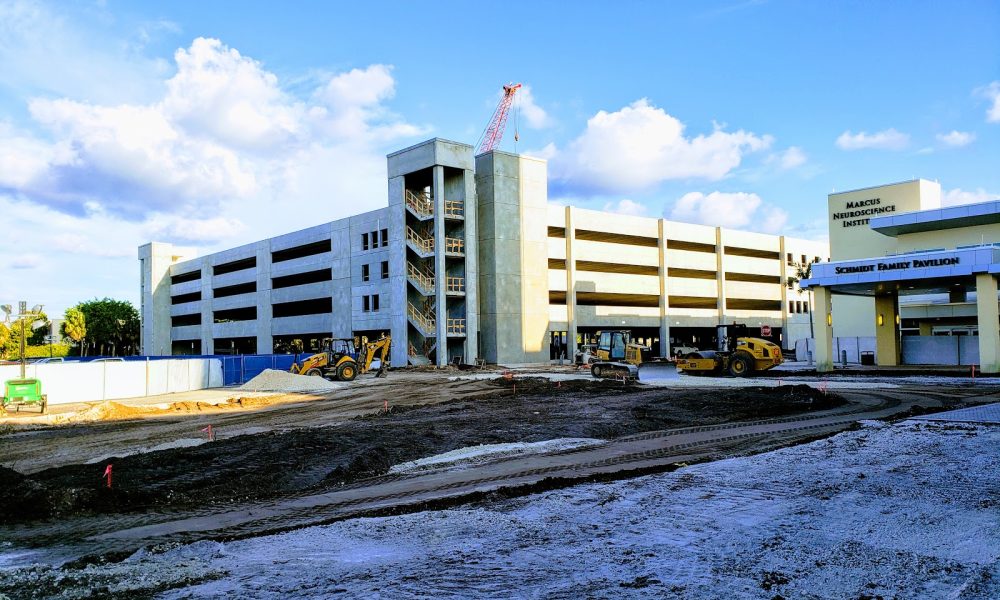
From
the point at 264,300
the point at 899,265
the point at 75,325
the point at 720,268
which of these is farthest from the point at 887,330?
the point at 75,325

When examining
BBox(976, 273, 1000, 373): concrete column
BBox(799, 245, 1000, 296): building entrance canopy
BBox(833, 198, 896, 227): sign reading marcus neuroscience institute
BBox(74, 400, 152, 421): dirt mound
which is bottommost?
BBox(74, 400, 152, 421): dirt mound

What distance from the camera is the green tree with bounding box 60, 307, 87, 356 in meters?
101

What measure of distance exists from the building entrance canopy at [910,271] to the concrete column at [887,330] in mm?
1404

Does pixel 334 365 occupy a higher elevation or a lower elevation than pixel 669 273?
lower

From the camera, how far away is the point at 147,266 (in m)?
97.1

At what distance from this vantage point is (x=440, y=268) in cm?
5616

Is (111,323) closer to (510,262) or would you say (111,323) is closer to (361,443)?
(510,262)

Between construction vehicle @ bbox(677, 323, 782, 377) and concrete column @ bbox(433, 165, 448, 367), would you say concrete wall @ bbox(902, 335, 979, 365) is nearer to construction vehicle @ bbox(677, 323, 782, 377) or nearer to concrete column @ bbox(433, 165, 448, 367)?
construction vehicle @ bbox(677, 323, 782, 377)

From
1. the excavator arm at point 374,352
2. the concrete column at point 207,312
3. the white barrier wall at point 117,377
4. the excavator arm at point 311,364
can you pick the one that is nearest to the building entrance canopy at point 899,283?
the excavator arm at point 374,352

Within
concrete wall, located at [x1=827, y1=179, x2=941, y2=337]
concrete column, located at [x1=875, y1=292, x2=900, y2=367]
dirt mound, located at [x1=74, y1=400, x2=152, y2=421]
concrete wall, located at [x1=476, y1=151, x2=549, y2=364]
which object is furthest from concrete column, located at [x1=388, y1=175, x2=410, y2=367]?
concrete wall, located at [x1=827, y1=179, x2=941, y2=337]

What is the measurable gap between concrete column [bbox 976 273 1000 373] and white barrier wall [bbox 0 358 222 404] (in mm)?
42195

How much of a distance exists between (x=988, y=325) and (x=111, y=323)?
110 meters

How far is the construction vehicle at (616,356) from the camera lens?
3522 cm

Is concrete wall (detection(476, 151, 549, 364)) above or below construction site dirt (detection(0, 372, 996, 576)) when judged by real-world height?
above
